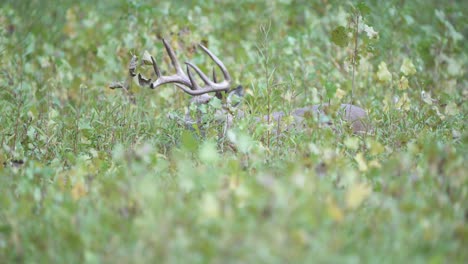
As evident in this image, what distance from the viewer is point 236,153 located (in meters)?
3.47

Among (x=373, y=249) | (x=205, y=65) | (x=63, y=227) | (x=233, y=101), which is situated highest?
(x=373, y=249)

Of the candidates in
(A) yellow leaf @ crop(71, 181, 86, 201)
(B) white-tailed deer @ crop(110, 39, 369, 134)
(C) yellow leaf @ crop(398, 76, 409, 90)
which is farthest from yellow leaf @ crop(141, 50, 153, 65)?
(A) yellow leaf @ crop(71, 181, 86, 201)

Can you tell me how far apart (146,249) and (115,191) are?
327mm

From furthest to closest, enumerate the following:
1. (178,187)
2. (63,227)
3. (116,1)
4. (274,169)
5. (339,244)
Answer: (116,1)
(274,169)
(178,187)
(63,227)
(339,244)

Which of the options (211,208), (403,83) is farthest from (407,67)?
(211,208)

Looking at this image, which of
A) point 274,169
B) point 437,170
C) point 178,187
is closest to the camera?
point 437,170

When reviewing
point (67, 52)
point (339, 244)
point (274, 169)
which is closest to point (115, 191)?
point (339, 244)

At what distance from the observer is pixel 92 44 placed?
6.36m

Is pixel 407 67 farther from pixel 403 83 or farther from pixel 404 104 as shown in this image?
pixel 404 104

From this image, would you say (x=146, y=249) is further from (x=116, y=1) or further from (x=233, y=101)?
(x=116, y=1)

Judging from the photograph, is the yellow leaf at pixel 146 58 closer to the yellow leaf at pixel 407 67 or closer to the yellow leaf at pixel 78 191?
the yellow leaf at pixel 407 67

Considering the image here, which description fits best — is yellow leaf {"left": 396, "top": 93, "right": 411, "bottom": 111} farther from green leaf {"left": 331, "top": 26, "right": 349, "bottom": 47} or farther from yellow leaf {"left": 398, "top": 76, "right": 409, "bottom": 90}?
green leaf {"left": 331, "top": 26, "right": 349, "bottom": 47}

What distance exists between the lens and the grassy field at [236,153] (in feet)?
6.13

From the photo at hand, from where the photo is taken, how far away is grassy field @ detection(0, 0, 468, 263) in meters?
1.87
